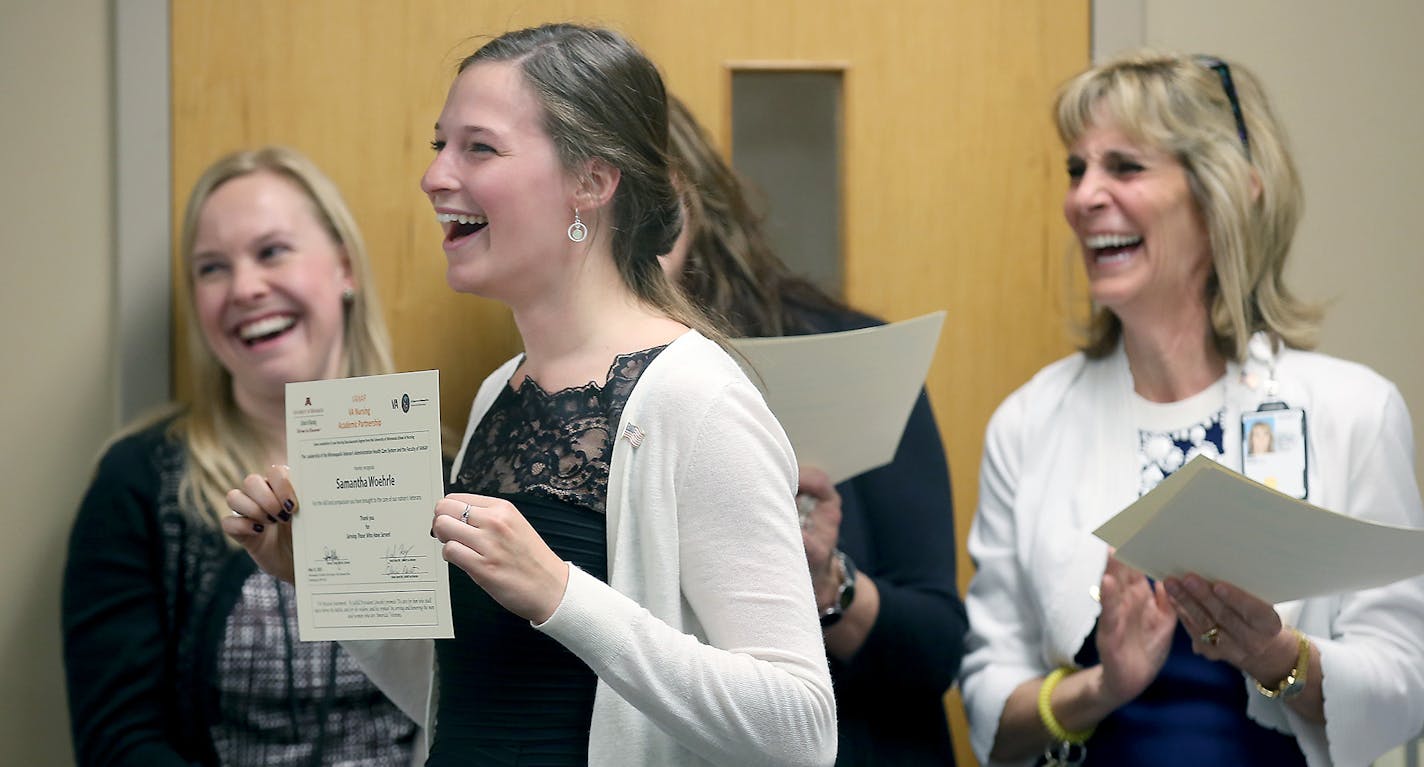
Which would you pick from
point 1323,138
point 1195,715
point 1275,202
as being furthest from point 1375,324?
point 1195,715

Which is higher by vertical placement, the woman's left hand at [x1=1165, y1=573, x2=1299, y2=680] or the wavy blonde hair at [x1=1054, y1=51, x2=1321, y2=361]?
the wavy blonde hair at [x1=1054, y1=51, x2=1321, y2=361]

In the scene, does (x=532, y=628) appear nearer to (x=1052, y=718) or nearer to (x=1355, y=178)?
(x=1052, y=718)

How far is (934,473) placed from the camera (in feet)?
6.48

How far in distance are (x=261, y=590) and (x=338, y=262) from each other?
54 cm

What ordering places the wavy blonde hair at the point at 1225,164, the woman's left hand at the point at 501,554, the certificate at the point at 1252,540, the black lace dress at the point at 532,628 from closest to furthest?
the woman's left hand at the point at 501,554, the black lace dress at the point at 532,628, the certificate at the point at 1252,540, the wavy blonde hair at the point at 1225,164

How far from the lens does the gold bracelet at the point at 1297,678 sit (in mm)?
1718

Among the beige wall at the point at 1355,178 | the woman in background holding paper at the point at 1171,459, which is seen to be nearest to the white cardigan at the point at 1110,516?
the woman in background holding paper at the point at 1171,459

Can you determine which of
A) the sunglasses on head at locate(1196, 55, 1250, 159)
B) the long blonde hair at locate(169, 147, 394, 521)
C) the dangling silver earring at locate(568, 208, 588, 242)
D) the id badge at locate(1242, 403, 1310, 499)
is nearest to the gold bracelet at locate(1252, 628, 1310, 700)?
the id badge at locate(1242, 403, 1310, 499)

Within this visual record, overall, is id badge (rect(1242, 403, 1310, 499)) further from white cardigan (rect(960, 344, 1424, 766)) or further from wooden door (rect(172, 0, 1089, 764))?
wooden door (rect(172, 0, 1089, 764))

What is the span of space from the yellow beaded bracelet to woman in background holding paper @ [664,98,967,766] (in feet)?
0.42

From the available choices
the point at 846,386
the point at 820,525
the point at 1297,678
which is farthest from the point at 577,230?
the point at 1297,678

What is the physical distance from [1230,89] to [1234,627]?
0.83 meters

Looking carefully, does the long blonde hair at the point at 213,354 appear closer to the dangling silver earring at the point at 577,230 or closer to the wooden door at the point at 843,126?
the wooden door at the point at 843,126

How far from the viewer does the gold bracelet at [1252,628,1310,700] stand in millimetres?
1718
